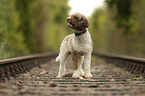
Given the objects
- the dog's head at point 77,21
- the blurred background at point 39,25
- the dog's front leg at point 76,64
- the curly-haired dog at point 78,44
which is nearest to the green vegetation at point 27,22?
the blurred background at point 39,25

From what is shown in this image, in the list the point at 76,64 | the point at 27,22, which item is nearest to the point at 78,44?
the point at 76,64

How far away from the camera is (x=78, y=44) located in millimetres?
4617

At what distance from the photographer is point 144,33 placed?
14875 millimetres

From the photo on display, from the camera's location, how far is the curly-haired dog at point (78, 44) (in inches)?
168

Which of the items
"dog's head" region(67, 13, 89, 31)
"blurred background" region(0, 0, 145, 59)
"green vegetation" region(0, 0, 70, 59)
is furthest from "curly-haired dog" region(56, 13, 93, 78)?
"green vegetation" region(0, 0, 70, 59)

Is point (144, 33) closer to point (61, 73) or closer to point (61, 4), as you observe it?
point (61, 73)

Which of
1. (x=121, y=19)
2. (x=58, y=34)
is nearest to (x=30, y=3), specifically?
(x=121, y=19)

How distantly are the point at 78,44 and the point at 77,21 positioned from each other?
61cm

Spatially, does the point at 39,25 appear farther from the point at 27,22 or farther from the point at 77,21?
the point at 77,21

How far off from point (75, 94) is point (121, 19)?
46.3 ft

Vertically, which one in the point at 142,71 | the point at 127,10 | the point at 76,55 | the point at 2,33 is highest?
the point at 127,10

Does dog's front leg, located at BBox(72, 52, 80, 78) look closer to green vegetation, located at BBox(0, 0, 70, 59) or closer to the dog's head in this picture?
the dog's head

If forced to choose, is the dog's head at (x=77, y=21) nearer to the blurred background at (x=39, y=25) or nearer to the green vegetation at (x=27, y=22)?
the blurred background at (x=39, y=25)

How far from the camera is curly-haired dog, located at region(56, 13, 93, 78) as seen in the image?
4.27 metres
